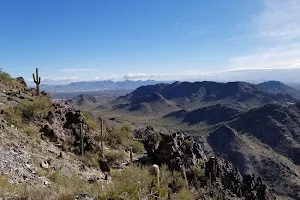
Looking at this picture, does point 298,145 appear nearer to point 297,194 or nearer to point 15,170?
point 297,194

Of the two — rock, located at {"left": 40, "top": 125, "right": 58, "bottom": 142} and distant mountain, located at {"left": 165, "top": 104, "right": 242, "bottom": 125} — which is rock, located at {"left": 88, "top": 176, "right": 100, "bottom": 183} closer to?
rock, located at {"left": 40, "top": 125, "right": 58, "bottom": 142}

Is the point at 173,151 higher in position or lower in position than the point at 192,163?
higher

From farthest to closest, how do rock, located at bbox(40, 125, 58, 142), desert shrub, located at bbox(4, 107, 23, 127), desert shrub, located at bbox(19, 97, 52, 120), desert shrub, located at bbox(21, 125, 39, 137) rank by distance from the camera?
desert shrub, located at bbox(19, 97, 52, 120)
rock, located at bbox(40, 125, 58, 142)
desert shrub, located at bbox(4, 107, 23, 127)
desert shrub, located at bbox(21, 125, 39, 137)

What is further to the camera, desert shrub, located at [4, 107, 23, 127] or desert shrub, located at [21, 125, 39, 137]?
desert shrub, located at [4, 107, 23, 127]

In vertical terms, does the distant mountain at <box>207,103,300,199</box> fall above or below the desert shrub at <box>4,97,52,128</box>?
below

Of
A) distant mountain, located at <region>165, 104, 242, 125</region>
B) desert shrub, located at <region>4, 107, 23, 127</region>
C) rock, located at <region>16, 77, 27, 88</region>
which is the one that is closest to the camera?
desert shrub, located at <region>4, 107, 23, 127</region>

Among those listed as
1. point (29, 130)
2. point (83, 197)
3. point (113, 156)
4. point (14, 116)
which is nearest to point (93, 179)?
point (29, 130)

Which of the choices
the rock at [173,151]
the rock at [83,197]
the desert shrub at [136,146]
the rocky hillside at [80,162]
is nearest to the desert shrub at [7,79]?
the rocky hillside at [80,162]

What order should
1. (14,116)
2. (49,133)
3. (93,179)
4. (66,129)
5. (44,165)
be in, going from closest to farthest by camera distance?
1. (44,165)
2. (93,179)
3. (14,116)
4. (49,133)
5. (66,129)

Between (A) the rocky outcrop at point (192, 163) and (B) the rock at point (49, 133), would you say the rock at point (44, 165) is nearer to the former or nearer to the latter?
(B) the rock at point (49, 133)

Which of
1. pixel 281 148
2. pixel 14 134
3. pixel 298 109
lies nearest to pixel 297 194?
pixel 281 148

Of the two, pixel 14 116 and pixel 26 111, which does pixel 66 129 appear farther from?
pixel 14 116

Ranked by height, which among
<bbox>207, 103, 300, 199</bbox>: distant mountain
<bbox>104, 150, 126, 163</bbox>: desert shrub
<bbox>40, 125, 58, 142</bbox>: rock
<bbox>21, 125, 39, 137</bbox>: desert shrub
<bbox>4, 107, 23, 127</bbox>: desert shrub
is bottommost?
<bbox>207, 103, 300, 199</bbox>: distant mountain

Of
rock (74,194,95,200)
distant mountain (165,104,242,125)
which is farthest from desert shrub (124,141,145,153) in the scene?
distant mountain (165,104,242,125)
